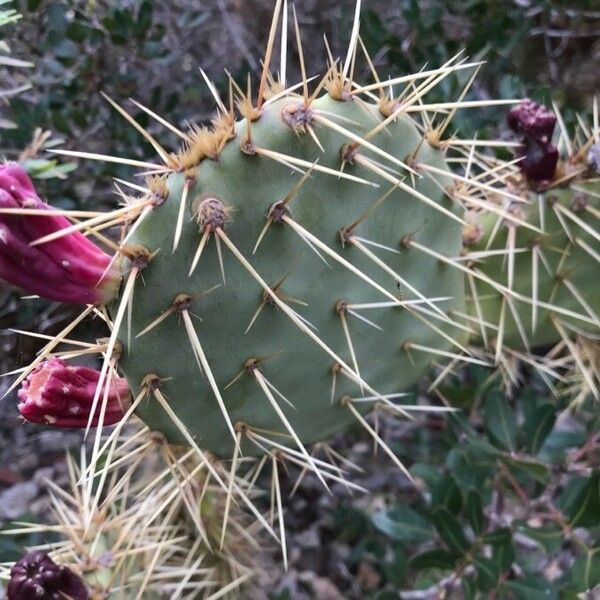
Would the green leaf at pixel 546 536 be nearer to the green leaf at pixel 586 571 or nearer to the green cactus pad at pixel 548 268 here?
the green leaf at pixel 586 571

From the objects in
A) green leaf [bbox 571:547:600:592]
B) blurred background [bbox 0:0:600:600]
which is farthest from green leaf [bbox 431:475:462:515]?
green leaf [bbox 571:547:600:592]

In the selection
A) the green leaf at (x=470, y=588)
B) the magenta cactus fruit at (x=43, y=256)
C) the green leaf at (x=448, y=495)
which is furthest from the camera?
the green leaf at (x=448, y=495)

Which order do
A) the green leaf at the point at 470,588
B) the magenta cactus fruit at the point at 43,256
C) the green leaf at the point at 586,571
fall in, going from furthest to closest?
the green leaf at the point at 470,588, the green leaf at the point at 586,571, the magenta cactus fruit at the point at 43,256

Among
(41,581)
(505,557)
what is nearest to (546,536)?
(505,557)

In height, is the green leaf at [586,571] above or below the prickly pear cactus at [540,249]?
below

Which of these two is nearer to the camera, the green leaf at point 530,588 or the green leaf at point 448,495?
the green leaf at point 530,588

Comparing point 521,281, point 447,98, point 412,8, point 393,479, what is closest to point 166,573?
point 521,281

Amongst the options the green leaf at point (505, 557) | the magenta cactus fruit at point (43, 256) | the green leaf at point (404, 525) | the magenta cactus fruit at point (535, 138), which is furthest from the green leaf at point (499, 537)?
the magenta cactus fruit at point (43, 256)

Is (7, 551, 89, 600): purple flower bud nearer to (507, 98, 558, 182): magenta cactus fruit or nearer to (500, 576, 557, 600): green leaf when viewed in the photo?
(500, 576, 557, 600): green leaf

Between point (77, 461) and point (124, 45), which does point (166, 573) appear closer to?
point (77, 461)
